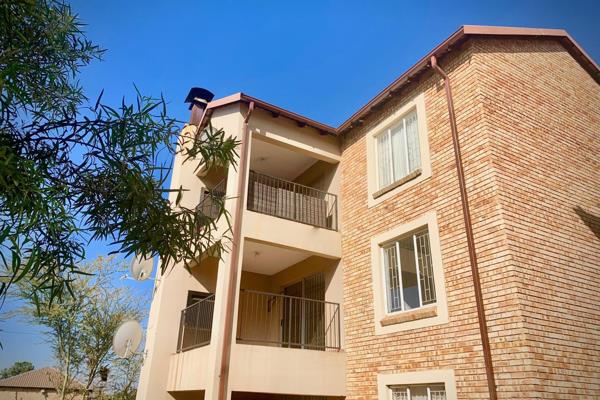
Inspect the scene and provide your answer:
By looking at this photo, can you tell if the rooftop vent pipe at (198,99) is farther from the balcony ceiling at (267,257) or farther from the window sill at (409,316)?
the window sill at (409,316)

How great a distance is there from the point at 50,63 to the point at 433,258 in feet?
21.6

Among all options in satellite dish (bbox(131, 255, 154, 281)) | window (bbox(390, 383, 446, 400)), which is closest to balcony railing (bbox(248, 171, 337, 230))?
satellite dish (bbox(131, 255, 154, 281))

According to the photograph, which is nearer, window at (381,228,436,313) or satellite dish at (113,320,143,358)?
window at (381,228,436,313)

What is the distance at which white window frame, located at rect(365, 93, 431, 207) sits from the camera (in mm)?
8609

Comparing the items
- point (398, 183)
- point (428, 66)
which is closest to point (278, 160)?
point (398, 183)

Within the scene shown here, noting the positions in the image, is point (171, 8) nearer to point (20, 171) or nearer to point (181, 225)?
point (181, 225)

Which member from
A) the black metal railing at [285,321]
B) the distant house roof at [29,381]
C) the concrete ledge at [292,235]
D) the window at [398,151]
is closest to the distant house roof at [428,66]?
the window at [398,151]

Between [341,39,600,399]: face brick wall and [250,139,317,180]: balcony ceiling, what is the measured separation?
2676 mm

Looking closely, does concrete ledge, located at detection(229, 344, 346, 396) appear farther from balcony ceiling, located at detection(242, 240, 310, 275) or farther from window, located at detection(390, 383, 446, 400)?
balcony ceiling, located at detection(242, 240, 310, 275)

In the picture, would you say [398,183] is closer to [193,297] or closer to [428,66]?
[428,66]

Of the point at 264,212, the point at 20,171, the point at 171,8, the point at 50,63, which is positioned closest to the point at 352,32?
the point at 171,8

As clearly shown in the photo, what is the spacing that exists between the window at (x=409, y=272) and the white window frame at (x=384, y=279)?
0.35 ft

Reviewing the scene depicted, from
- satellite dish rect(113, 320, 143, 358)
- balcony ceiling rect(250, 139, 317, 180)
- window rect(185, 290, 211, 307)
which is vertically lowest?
satellite dish rect(113, 320, 143, 358)

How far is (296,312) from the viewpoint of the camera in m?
11.8
